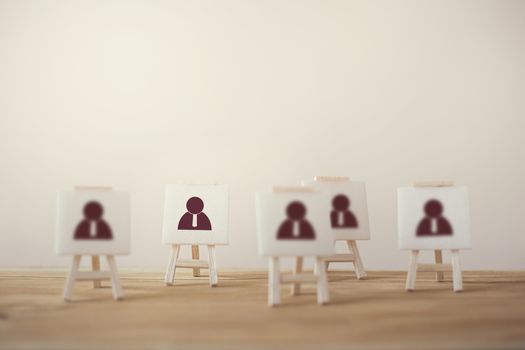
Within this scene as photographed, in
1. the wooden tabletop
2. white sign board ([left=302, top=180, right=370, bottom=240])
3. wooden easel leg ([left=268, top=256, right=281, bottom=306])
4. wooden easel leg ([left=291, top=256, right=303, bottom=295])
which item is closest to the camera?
the wooden tabletop

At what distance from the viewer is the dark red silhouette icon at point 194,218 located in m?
3.39

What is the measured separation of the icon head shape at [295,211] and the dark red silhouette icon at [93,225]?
93 cm

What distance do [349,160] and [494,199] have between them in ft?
3.72

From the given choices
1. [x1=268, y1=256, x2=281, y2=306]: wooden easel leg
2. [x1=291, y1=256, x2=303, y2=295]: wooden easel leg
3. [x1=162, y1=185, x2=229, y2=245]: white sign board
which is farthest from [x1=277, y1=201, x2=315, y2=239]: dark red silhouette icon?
[x1=162, y1=185, x2=229, y2=245]: white sign board

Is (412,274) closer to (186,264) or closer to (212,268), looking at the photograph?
(212,268)

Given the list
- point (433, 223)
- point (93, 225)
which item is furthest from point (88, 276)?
point (433, 223)

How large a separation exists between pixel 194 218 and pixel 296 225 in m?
0.97

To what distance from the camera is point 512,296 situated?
9.19 feet

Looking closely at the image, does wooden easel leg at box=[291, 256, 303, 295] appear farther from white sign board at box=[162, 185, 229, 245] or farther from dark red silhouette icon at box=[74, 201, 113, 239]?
dark red silhouette icon at box=[74, 201, 113, 239]

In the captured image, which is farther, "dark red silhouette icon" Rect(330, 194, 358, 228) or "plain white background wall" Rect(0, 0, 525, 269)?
"plain white background wall" Rect(0, 0, 525, 269)

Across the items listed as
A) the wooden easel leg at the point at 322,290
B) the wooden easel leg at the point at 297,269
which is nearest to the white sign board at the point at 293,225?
the wooden easel leg at the point at 322,290

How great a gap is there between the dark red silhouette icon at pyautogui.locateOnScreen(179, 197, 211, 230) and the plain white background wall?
0.92 m

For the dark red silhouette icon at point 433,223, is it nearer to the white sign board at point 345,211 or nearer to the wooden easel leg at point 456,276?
the wooden easel leg at point 456,276

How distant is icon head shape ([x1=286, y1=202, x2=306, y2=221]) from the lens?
2.64 m
